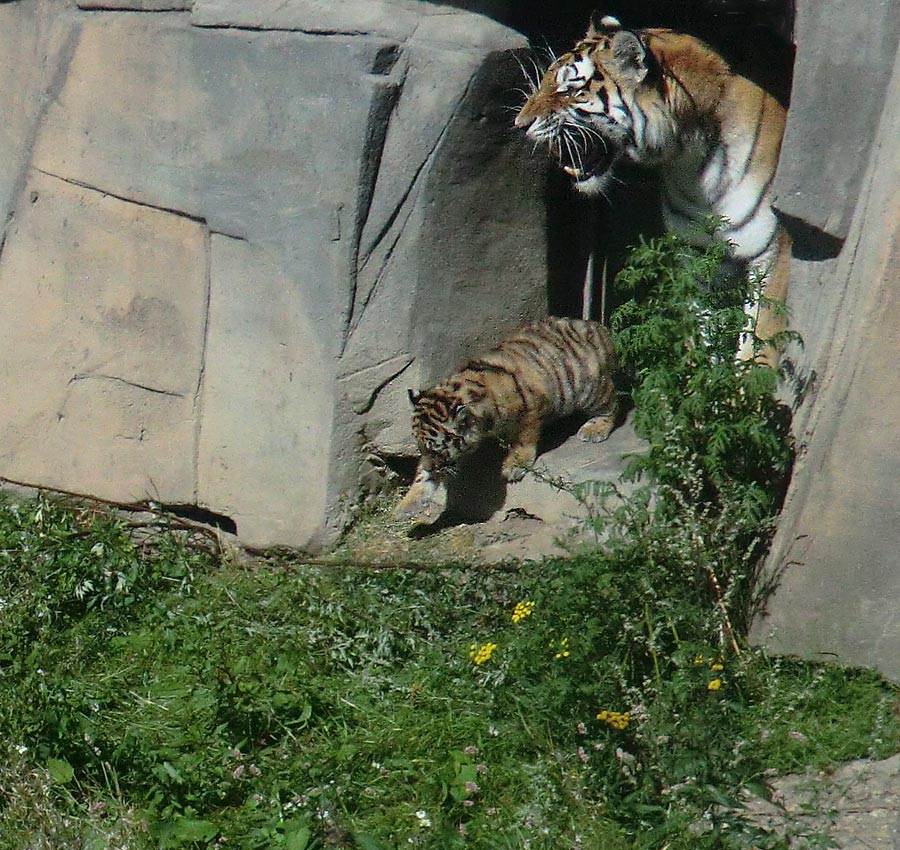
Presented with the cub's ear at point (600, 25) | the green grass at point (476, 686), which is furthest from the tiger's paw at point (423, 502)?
the cub's ear at point (600, 25)

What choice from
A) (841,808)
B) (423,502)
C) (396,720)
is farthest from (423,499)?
(841,808)

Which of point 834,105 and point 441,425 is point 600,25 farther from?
point 441,425

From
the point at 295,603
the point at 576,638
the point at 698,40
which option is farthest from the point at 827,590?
the point at 698,40

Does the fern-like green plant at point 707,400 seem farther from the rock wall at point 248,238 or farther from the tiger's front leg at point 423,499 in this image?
the tiger's front leg at point 423,499

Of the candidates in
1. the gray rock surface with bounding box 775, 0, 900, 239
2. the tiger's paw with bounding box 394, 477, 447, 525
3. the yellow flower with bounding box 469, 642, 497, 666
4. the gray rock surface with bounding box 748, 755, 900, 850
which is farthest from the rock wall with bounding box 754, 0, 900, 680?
the tiger's paw with bounding box 394, 477, 447, 525

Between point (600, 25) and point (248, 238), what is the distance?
1585mm

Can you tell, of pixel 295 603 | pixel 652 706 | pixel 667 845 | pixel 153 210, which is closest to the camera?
pixel 667 845

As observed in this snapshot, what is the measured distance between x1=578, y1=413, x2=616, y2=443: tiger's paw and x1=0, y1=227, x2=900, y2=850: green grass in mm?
729

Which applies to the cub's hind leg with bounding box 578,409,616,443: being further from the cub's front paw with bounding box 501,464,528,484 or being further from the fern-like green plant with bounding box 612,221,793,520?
the fern-like green plant with bounding box 612,221,793,520

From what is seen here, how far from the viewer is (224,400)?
5027mm

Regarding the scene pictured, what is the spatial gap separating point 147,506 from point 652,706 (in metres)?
2.66

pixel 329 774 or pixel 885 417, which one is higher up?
pixel 885 417

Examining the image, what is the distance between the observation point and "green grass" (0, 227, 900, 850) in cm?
321

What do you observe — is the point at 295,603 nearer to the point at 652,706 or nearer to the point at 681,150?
the point at 652,706
